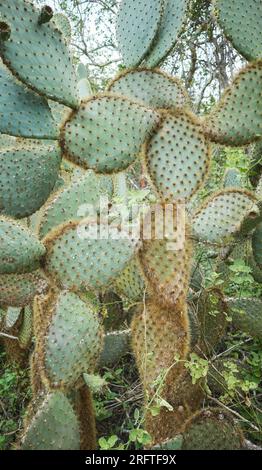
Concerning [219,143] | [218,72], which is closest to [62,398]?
[219,143]

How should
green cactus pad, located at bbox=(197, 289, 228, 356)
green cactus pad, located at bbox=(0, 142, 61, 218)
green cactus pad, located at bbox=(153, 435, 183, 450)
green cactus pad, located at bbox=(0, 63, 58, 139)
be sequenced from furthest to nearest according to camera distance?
1. green cactus pad, located at bbox=(197, 289, 228, 356)
2. green cactus pad, located at bbox=(0, 142, 61, 218)
3. green cactus pad, located at bbox=(0, 63, 58, 139)
4. green cactus pad, located at bbox=(153, 435, 183, 450)

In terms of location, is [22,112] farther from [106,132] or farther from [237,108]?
[237,108]

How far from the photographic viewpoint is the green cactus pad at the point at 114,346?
188 centimetres

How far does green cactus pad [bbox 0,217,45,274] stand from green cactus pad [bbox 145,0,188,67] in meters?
0.97

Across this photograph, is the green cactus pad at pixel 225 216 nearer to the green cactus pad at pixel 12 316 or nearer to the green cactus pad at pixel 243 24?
the green cactus pad at pixel 243 24

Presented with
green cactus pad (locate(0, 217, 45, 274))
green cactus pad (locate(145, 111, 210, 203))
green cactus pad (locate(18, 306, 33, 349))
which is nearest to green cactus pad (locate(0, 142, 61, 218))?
green cactus pad (locate(0, 217, 45, 274))

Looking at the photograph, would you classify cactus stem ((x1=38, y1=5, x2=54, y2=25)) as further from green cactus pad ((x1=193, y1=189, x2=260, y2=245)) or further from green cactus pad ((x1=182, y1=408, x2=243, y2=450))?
green cactus pad ((x1=182, y1=408, x2=243, y2=450))

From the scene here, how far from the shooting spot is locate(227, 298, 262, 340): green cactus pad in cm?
186

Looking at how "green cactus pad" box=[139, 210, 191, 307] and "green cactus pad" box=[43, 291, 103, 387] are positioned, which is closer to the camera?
"green cactus pad" box=[43, 291, 103, 387]

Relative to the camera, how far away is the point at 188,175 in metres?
1.70

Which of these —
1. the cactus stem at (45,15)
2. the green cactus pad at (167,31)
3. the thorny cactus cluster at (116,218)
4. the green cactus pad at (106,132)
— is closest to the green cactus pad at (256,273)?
the thorny cactus cluster at (116,218)

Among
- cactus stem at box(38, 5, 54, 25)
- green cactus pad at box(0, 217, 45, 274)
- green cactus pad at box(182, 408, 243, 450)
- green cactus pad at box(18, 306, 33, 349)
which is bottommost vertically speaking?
green cactus pad at box(182, 408, 243, 450)

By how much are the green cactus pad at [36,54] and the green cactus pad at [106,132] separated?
0.08 metres

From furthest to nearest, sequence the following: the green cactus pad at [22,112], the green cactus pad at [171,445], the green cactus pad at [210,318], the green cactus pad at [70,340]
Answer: the green cactus pad at [210,318] < the green cactus pad at [22,112] < the green cactus pad at [171,445] < the green cactus pad at [70,340]
